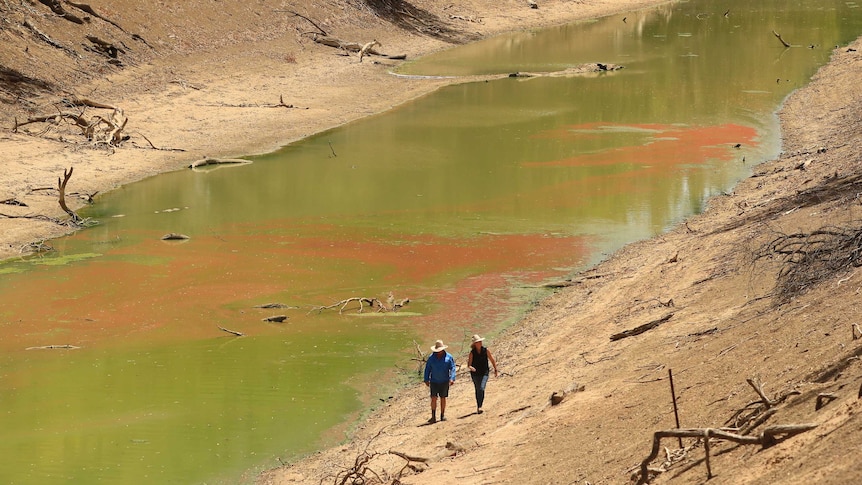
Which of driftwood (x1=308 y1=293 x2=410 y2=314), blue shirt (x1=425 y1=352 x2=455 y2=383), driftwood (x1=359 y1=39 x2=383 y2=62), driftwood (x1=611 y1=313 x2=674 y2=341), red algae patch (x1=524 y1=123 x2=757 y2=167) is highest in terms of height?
driftwood (x1=359 y1=39 x2=383 y2=62)

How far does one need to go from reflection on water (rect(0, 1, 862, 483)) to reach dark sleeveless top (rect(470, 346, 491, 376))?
110 inches

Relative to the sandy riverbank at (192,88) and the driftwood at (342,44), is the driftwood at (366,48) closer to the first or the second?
the driftwood at (342,44)

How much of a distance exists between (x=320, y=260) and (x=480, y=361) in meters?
10.8

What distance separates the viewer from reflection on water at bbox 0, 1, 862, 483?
1753cm

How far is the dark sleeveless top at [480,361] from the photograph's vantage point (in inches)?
622

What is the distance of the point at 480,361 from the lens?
15797mm

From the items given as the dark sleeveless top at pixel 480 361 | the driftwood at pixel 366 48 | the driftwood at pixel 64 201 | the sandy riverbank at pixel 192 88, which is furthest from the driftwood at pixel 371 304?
the driftwood at pixel 366 48

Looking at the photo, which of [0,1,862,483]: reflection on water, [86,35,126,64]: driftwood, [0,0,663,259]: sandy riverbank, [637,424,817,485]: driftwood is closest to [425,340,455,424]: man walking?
[0,1,862,483]: reflection on water

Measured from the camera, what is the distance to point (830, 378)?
10.2 metres

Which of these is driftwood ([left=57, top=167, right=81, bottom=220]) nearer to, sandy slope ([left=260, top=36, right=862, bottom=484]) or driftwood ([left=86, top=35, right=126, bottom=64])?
→ sandy slope ([left=260, top=36, right=862, bottom=484])

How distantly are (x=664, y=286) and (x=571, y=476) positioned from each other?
9172 millimetres

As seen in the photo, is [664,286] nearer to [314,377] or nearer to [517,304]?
[517,304]

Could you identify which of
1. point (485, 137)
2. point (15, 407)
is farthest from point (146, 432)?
point (485, 137)

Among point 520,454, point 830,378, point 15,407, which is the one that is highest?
point 830,378
